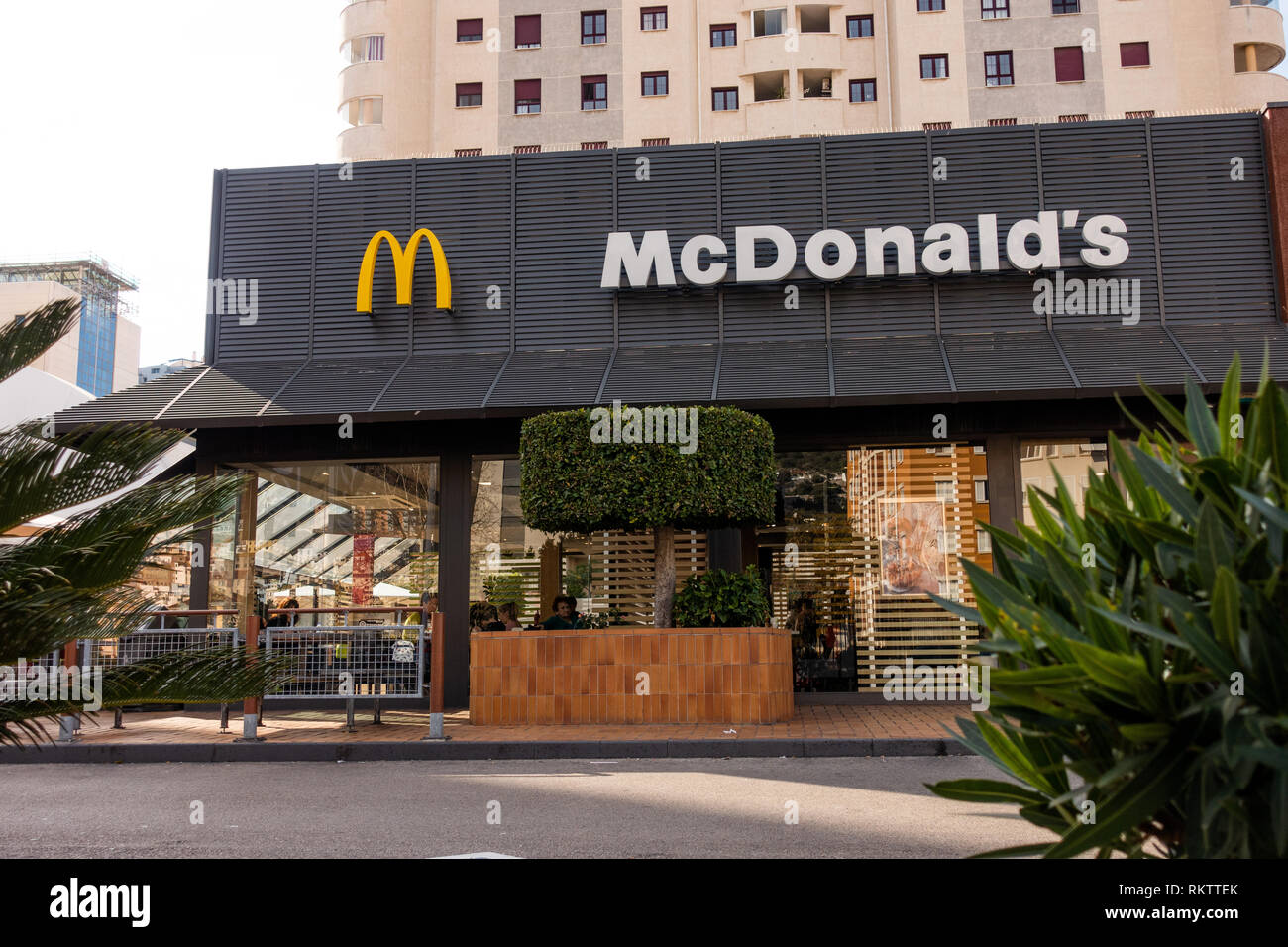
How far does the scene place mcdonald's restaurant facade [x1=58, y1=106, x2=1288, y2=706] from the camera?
14.1 m

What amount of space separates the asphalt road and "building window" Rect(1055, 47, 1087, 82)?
35997 mm

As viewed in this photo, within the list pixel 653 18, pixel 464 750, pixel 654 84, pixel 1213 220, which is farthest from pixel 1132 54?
pixel 464 750

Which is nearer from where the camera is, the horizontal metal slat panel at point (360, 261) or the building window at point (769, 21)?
the horizontal metal slat panel at point (360, 261)

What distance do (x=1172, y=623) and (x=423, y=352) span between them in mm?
14254

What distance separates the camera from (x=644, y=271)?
598 inches

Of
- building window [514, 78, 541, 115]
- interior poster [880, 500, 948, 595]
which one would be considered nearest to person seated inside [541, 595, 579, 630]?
interior poster [880, 500, 948, 595]

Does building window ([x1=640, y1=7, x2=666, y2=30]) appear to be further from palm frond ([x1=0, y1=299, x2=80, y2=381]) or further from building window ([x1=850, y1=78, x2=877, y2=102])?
palm frond ([x1=0, y1=299, x2=80, y2=381])

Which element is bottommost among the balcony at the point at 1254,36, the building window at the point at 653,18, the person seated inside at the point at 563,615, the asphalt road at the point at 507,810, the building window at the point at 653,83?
the asphalt road at the point at 507,810

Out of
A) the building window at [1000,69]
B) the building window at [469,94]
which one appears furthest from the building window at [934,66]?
the building window at [469,94]

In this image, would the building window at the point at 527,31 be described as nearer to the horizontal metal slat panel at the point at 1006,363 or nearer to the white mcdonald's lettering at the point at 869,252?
the white mcdonald's lettering at the point at 869,252

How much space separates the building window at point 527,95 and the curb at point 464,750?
115 feet

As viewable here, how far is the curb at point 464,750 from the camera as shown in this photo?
10.3 meters

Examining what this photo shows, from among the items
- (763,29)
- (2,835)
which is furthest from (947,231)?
(763,29)
